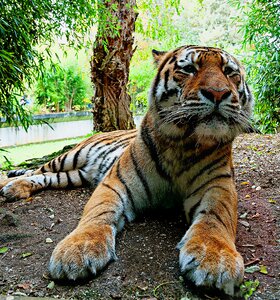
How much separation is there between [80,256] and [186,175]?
0.84 m

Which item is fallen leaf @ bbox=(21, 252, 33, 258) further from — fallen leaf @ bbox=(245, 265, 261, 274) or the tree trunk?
the tree trunk

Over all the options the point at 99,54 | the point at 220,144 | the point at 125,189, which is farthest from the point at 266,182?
the point at 99,54

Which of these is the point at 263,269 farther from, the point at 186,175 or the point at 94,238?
the point at 94,238

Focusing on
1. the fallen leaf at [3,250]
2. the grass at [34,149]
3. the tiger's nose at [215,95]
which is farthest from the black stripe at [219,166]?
the grass at [34,149]

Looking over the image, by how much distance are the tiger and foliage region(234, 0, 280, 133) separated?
332 cm

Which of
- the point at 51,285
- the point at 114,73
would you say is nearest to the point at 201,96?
the point at 51,285

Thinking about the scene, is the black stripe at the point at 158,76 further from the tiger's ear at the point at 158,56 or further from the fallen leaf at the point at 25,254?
the fallen leaf at the point at 25,254

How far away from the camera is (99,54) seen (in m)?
5.26

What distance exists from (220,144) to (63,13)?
189cm

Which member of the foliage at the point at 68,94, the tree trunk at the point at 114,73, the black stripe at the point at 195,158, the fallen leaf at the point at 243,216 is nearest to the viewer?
the black stripe at the point at 195,158

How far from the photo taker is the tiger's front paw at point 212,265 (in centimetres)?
151

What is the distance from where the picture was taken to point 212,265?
5.03 feet

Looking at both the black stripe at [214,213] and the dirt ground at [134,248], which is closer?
the dirt ground at [134,248]

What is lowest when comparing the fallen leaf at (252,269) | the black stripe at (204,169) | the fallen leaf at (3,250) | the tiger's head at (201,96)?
the fallen leaf at (3,250)
